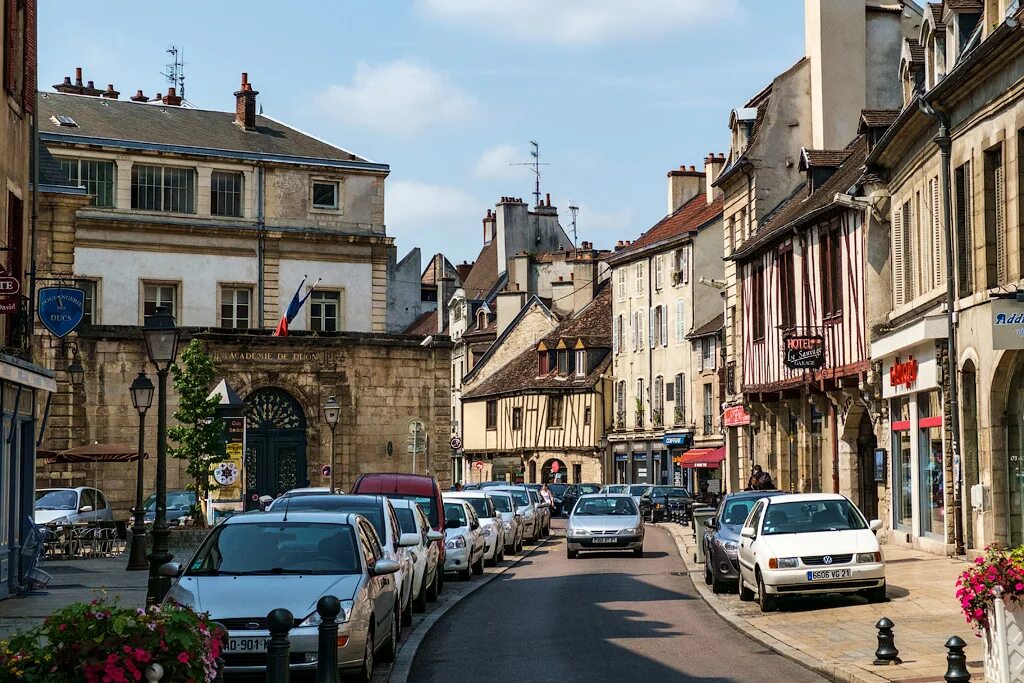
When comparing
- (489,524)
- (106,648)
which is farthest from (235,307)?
(106,648)

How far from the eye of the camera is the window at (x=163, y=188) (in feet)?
164

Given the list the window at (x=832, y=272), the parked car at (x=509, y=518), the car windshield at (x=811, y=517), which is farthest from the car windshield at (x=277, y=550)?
the window at (x=832, y=272)

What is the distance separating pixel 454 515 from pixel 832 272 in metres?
13.2

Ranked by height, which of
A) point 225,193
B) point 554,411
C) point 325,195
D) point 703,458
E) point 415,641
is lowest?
point 415,641

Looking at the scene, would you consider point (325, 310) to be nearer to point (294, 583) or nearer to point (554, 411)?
point (554, 411)

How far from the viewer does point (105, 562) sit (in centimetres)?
2994

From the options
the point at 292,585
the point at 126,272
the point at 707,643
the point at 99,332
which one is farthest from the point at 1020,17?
the point at 126,272

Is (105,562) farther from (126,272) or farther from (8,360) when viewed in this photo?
(126,272)

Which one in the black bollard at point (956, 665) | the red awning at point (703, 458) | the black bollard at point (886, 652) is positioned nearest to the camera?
the black bollard at point (956, 665)

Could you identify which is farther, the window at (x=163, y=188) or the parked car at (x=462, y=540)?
the window at (x=163, y=188)

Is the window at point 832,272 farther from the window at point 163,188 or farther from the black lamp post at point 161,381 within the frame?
the window at point 163,188

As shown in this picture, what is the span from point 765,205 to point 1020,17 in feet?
79.3

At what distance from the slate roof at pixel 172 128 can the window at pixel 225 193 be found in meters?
0.87

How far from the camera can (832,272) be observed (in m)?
35.5
